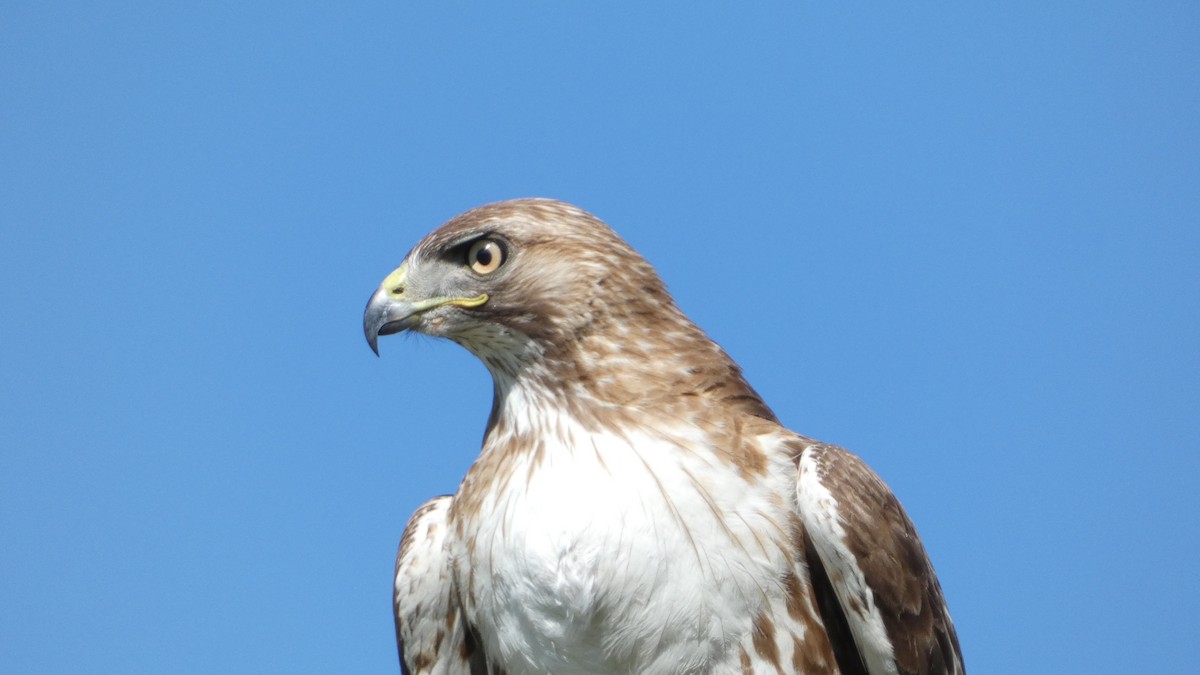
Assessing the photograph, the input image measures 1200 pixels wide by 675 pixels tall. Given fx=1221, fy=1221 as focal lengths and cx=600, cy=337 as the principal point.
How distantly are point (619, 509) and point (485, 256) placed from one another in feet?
4.72

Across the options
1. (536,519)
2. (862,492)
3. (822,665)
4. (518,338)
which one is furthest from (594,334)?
(822,665)

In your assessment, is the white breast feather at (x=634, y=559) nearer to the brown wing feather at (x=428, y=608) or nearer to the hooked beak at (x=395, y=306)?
the brown wing feather at (x=428, y=608)

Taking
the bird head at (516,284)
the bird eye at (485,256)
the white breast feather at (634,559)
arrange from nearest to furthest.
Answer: the white breast feather at (634,559), the bird head at (516,284), the bird eye at (485,256)

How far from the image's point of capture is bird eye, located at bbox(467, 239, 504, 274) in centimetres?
556

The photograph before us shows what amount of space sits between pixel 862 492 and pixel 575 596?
1233mm

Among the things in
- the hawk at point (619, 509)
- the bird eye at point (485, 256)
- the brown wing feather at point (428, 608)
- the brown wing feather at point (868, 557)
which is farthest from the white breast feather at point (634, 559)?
the bird eye at point (485, 256)

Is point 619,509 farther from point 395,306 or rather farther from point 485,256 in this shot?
point 395,306

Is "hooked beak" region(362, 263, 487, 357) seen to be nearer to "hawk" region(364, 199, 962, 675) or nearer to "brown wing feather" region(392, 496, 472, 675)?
"hawk" region(364, 199, 962, 675)

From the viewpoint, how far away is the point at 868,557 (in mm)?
4852

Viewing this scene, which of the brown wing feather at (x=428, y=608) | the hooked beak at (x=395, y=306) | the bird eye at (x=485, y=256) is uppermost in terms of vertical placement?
the bird eye at (x=485, y=256)

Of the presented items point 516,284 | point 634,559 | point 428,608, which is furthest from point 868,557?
point 428,608

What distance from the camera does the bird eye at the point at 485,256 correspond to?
18.2 feet

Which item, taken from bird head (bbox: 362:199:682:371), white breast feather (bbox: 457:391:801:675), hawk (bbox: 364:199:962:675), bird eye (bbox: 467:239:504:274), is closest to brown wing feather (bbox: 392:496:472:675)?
hawk (bbox: 364:199:962:675)

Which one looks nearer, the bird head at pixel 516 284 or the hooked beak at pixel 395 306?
Result: the bird head at pixel 516 284
